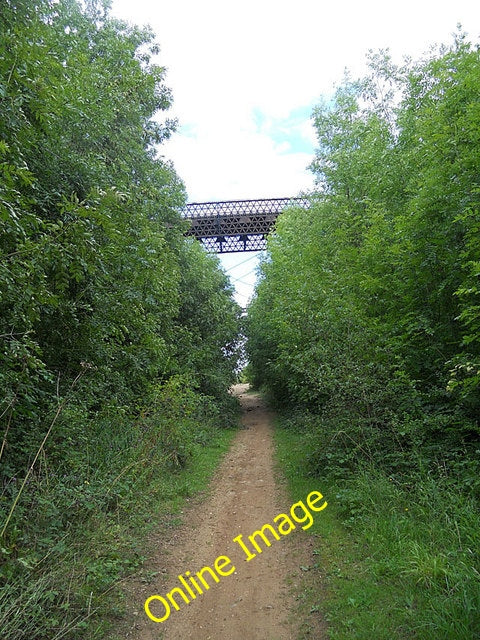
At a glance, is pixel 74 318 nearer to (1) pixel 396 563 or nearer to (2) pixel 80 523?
(2) pixel 80 523

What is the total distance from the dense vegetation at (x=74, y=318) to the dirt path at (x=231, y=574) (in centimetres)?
58

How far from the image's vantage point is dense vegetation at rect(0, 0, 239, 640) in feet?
11.6

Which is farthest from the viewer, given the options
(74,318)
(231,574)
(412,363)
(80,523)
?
(412,363)

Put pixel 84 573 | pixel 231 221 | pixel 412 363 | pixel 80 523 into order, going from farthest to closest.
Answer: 1. pixel 231 221
2. pixel 412 363
3. pixel 80 523
4. pixel 84 573

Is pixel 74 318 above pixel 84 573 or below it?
above

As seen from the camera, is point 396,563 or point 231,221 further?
point 231,221

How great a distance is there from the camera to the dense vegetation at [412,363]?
367cm

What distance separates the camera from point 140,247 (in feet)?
24.3

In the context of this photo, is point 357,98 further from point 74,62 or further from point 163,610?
point 163,610

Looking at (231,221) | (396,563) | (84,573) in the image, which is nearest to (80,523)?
(84,573)

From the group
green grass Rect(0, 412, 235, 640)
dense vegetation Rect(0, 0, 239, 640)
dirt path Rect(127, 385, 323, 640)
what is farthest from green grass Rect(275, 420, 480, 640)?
dense vegetation Rect(0, 0, 239, 640)

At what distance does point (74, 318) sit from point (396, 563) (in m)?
4.86

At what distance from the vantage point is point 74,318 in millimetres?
5305

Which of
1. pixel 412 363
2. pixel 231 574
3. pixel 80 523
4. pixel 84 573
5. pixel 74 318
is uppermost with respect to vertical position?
pixel 74 318
